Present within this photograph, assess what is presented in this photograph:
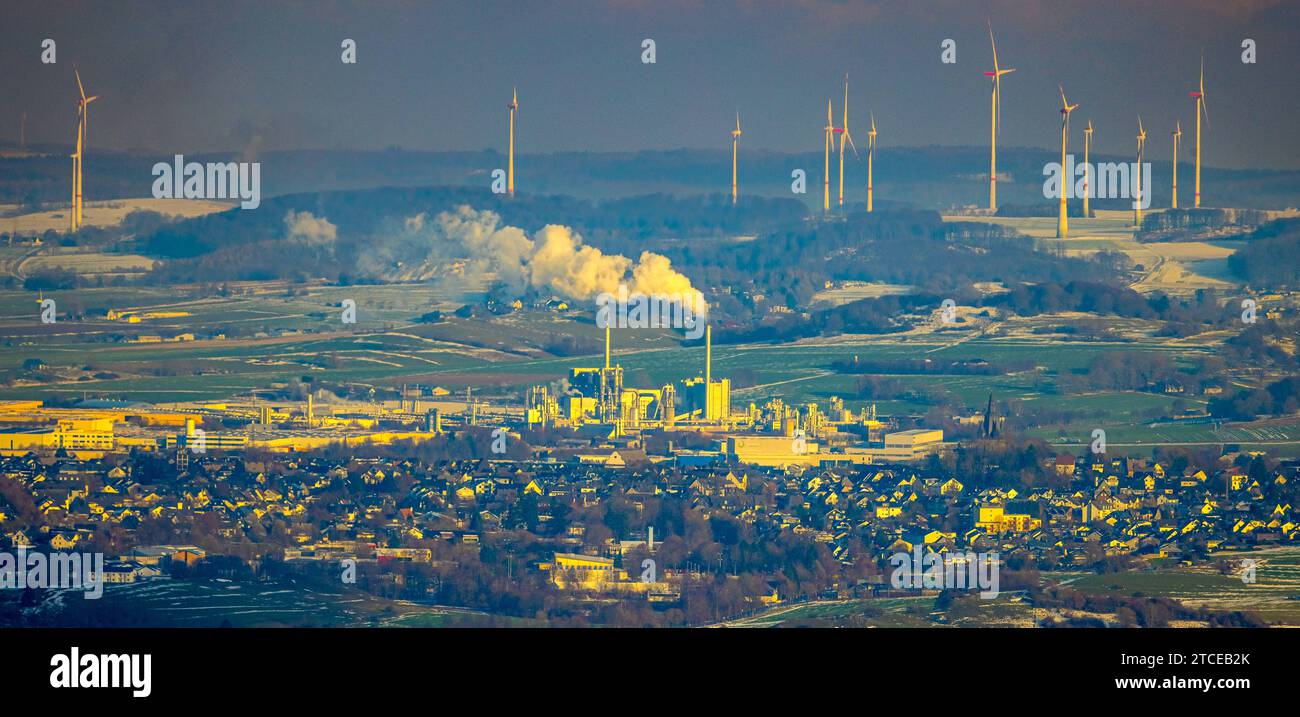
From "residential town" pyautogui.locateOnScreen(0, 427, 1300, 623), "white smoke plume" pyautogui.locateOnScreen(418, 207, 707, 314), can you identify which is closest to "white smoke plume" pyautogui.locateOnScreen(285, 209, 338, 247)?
"white smoke plume" pyautogui.locateOnScreen(418, 207, 707, 314)

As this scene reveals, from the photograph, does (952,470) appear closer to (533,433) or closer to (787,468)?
(787,468)

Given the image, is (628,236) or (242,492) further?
(628,236)

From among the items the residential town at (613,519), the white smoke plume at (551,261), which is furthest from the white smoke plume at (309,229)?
the residential town at (613,519)

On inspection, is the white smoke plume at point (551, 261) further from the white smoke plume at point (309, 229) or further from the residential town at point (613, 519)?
the residential town at point (613, 519)

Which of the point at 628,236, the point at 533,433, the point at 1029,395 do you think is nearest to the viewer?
the point at 533,433
